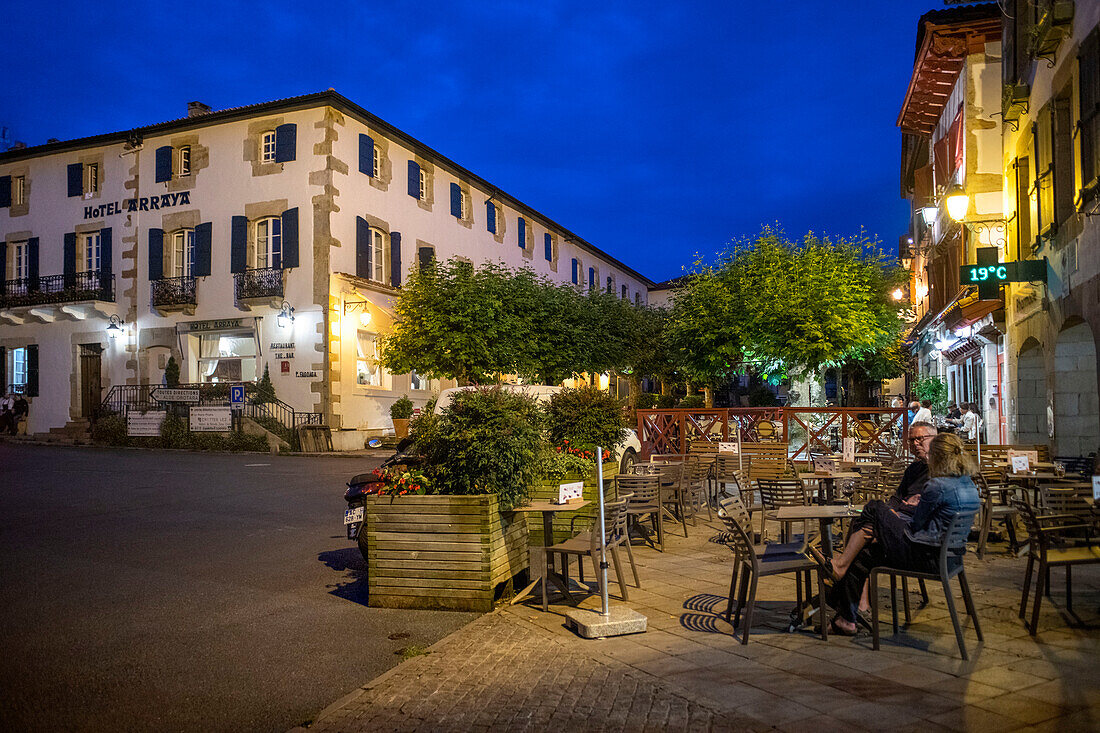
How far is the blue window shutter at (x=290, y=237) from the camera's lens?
26.2 m

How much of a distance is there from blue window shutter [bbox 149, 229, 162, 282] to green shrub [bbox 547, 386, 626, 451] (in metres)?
22.4

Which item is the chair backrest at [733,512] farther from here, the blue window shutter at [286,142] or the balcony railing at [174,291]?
the balcony railing at [174,291]

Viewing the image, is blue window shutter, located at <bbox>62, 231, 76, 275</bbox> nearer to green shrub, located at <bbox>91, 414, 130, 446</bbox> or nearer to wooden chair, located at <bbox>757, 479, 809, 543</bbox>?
green shrub, located at <bbox>91, 414, 130, 446</bbox>

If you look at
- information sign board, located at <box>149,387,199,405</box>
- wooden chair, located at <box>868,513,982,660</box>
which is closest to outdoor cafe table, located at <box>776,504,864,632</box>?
wooden chair, located at <box>868,513,982,660</box>

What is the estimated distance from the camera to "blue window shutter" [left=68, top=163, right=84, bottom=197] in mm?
30281

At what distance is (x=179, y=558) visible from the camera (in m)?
8.60

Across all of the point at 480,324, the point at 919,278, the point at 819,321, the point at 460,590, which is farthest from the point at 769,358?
the point at 460,590

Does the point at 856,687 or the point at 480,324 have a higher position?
the point at 480,324

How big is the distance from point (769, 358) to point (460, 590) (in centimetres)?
1896

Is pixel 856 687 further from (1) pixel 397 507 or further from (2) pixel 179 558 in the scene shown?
(2) pixel 179 558

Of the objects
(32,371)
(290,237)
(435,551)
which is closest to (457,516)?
(435,551)

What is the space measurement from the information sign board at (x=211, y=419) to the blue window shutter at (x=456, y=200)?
12.6 metres

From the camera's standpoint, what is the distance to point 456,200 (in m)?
33.7

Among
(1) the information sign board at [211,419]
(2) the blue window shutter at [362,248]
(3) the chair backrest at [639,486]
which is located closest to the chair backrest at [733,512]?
(3) the chair backrest at [639,486]
